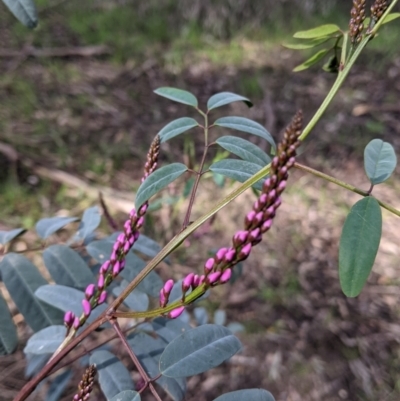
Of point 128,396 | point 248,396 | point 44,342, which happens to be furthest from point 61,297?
point 248,396

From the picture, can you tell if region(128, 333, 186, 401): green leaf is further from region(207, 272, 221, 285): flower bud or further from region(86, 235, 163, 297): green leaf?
region(207, 272, 221, 285): flower bud

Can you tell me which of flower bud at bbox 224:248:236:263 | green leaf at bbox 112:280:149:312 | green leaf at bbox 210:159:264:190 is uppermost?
green leaf at bbox 210:159:264:190

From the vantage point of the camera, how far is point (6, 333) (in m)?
0.83

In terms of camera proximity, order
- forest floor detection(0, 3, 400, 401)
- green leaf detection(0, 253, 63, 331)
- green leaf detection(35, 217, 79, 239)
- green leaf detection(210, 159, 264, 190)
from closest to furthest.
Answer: green leaf detection(210, 159, 264, 190)
green leaf detection(0, 253, 63, 331)
green leaf detection(35, 217, 79, 239)
forest floor detection(0, 3, 400, 401)

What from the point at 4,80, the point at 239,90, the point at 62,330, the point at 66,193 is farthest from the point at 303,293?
the point at 4,80

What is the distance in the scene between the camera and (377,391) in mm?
1971

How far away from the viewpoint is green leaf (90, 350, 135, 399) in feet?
2.64

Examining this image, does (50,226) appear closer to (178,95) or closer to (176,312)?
(178,95)

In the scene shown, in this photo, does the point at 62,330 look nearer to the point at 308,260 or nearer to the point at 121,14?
the point at 308,260

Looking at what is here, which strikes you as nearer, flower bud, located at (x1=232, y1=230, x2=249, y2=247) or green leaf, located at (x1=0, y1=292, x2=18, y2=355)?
flower bud, located at (x1=232, y1=230, x2=249, y2=247)

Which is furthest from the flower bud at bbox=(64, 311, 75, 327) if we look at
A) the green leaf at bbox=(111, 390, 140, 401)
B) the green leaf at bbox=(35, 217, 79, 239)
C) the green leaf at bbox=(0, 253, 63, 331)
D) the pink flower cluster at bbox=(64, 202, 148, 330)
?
the green leaf at bbox=(35, 217, 79, 239)

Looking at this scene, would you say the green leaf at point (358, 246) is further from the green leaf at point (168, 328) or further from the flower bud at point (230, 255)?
the green leaf at point (168, 328)

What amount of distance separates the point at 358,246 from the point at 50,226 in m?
0.71

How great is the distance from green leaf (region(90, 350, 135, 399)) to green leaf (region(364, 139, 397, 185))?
541 millimetres
